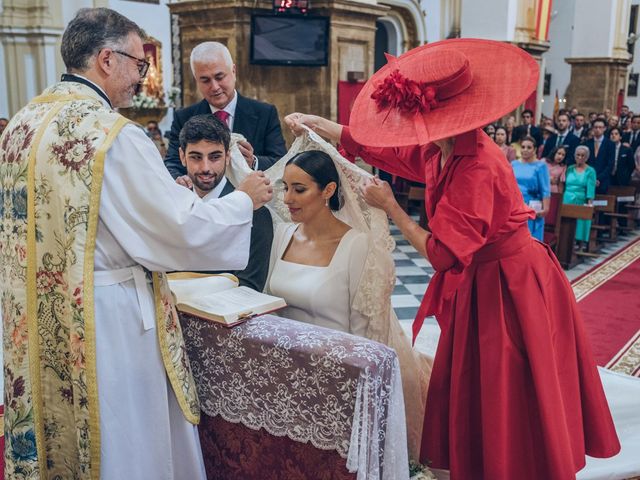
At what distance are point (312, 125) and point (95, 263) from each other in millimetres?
1145

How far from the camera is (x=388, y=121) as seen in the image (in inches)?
88.4

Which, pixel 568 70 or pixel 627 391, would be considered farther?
pixel 568 70

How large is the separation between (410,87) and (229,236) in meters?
0.74

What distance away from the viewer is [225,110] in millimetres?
3666

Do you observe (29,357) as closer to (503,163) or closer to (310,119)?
(310,119)

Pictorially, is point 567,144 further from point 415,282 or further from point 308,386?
point 308,386

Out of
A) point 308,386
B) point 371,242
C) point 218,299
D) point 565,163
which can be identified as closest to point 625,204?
point 565,163

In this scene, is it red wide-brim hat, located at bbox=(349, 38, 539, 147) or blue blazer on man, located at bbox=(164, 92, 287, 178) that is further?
blue blazer on man, located at bbox=(164, 92, 287, 178)

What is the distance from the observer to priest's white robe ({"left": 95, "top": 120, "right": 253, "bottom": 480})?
1.95 meters

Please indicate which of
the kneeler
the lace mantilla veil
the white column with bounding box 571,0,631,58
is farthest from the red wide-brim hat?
the white column with bounding box 571,0,631,58

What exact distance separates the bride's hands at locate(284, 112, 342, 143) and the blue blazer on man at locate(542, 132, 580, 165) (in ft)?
22.6

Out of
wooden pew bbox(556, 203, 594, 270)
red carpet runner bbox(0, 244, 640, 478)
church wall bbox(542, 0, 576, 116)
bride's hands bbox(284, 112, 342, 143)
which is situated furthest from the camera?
church wall bbox(542, 0, 576, 116)

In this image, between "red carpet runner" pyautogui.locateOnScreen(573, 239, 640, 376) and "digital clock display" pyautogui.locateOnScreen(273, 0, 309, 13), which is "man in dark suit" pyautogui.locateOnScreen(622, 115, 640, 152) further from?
"digital clock display" pyautogui.locateOnScreen(273, 0, 309, 13)

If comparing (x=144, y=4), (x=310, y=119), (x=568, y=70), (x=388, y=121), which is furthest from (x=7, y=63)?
(x=568, y=70)
